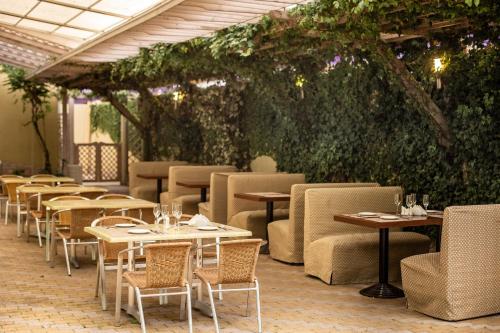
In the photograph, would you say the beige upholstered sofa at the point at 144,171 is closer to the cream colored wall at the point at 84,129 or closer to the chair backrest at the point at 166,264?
the cream colored wall at the point at 84,129

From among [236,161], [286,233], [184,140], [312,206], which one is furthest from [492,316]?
[184,140]

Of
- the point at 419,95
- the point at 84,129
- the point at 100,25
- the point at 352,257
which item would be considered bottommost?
the point at 352,257

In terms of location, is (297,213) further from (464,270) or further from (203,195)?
(203,195)

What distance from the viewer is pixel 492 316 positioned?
19.5 feet

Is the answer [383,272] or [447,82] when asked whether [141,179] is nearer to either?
[447,82]

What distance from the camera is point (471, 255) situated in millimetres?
5820

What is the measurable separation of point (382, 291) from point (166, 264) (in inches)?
94.3

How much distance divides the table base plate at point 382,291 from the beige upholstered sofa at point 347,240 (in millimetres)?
462

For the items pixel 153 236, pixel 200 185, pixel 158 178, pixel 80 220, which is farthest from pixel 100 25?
pixel 153 236

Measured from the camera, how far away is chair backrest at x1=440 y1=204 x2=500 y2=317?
5.73m

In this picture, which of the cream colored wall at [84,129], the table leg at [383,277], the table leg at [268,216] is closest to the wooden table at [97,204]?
the table leg at [268,216]

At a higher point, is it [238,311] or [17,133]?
[17,133]

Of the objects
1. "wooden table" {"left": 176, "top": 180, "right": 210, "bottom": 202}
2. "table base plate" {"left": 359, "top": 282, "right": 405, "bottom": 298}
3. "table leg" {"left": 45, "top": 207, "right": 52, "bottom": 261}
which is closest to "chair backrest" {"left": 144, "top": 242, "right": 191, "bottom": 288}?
"table base plate" {"left": 359, "top": 282, "right": 405, "bottom": 298}

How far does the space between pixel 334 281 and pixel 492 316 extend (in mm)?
1628
